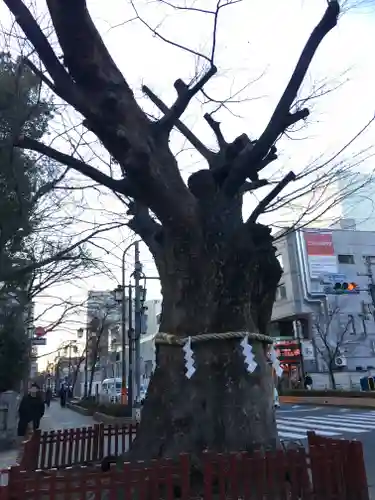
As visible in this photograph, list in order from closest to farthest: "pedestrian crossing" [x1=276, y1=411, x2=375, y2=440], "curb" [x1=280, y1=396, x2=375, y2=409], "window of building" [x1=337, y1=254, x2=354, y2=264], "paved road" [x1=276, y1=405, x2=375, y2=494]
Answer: "paved road" [x1=276, y1=405, x2=375, y2=494], "pedestrian crossing" [x1=276, y1=411, x2=375, y2=440], "curb" [x1=280, y1=396, x2=375, y2=409], "window of building" [x1=337, y1=254, x2=354, y2=264]

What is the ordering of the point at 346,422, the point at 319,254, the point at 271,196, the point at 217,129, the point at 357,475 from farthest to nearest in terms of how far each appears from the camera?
1. the point at 319,254
2. the point at 346,422
3. the point at 217,129
4. the point at 271,196
5. the point at 357,475

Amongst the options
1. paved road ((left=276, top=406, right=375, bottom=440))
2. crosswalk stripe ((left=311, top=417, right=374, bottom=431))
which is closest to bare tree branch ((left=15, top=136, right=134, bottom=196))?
paved road ((left=276, top=406, right=375, bottom=440))

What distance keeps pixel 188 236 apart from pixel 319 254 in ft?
124

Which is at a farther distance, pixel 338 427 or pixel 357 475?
pixel 338 427

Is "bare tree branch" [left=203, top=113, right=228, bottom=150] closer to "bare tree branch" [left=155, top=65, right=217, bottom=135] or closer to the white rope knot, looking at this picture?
"bare tree branch" [left=155, top=65, right=217, bottom=135]

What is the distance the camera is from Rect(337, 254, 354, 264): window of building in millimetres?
42938

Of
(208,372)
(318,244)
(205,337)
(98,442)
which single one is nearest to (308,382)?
(318,244)

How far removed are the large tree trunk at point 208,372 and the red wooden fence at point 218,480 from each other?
26.3 inches

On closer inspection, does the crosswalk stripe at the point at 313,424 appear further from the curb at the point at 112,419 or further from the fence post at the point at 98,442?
the fence post at the point at 98,442

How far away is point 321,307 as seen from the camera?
4034cm

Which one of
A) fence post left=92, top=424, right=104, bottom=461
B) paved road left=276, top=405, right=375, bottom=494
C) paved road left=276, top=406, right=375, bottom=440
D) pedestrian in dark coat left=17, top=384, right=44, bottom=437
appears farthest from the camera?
paved road left=276, top=406, right=375, bottom=440

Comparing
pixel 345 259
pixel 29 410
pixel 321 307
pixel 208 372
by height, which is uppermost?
pixel 345 259

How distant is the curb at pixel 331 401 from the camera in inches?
909

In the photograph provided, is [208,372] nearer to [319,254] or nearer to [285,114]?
[285,114]
